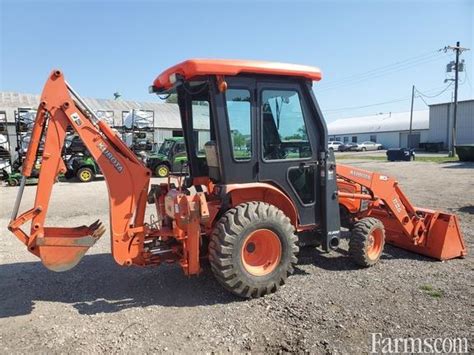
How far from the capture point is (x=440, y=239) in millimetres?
5812

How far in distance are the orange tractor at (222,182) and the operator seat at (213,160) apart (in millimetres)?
14

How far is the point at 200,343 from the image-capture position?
11.9 ft

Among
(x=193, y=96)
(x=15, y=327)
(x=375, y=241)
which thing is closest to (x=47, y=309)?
(x=15, y=327)

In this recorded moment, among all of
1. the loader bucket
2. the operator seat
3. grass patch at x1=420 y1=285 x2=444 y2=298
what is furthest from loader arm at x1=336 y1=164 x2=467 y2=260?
the operator seat

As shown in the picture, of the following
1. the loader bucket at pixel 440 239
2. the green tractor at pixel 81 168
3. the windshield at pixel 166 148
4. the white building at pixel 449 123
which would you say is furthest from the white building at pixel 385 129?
the loader bucket at pixel 440 239

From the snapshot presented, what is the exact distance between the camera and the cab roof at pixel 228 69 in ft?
13.8

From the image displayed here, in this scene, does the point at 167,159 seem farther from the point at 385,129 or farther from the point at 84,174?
the point at 385,129

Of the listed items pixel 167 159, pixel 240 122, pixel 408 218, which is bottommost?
pixel 408 218

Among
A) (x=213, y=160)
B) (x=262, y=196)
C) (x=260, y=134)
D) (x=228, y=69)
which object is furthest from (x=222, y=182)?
(x=228, y=69)

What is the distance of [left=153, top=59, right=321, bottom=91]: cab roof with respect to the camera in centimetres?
422

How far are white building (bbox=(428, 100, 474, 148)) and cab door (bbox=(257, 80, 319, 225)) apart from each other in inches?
1644

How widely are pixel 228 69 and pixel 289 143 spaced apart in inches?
46.3

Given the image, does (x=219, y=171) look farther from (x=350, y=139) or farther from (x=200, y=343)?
(x=350, y=139)

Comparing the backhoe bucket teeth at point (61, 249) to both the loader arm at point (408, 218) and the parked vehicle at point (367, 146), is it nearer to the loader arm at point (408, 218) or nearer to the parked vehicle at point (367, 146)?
the loader arm at point (408, 218)
